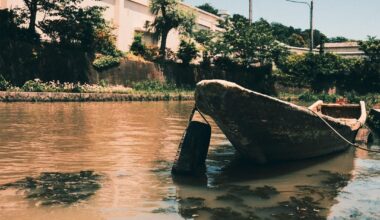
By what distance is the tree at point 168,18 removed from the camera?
37.7m

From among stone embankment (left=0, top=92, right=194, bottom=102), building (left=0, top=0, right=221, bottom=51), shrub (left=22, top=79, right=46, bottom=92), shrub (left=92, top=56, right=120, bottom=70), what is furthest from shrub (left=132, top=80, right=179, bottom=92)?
shrub (left=22, top=79, right=46, bottom=92)

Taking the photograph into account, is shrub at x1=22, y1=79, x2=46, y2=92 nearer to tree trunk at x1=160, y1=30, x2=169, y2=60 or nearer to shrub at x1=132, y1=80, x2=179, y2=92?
shrub at x1=132, y1=80, x2=179, y2=92

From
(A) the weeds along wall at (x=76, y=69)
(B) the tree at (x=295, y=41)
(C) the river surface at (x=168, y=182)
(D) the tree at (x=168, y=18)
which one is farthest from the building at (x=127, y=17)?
(B) the tree at (x=295, y=41)

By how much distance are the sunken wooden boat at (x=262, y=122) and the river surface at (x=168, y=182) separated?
0.31m

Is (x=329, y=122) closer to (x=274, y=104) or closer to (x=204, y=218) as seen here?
(x=274, y=104)

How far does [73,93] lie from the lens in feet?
82.3

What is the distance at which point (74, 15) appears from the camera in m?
28.8

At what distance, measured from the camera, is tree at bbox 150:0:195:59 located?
124ft

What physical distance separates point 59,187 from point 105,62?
25.1 m

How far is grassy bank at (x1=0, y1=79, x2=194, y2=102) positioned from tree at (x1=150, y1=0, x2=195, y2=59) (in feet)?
25.9

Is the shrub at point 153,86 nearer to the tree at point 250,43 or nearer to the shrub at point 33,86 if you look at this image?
the tree at point 250,43

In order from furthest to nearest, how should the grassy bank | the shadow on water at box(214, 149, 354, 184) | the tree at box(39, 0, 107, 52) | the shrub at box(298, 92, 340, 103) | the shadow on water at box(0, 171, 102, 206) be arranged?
the shrub at box(298, 92, 340, 103), the tree at box(39, 0, 107, 52), the grassy bank, the shadow on water at box(214, 149, 354, 184), the shadow on water at box(0, 171, 102, 206)

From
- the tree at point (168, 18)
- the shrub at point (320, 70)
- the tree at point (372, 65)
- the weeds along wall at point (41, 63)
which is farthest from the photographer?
the shrub at point (320, 70)

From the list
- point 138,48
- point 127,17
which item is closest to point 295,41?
point 127,17
